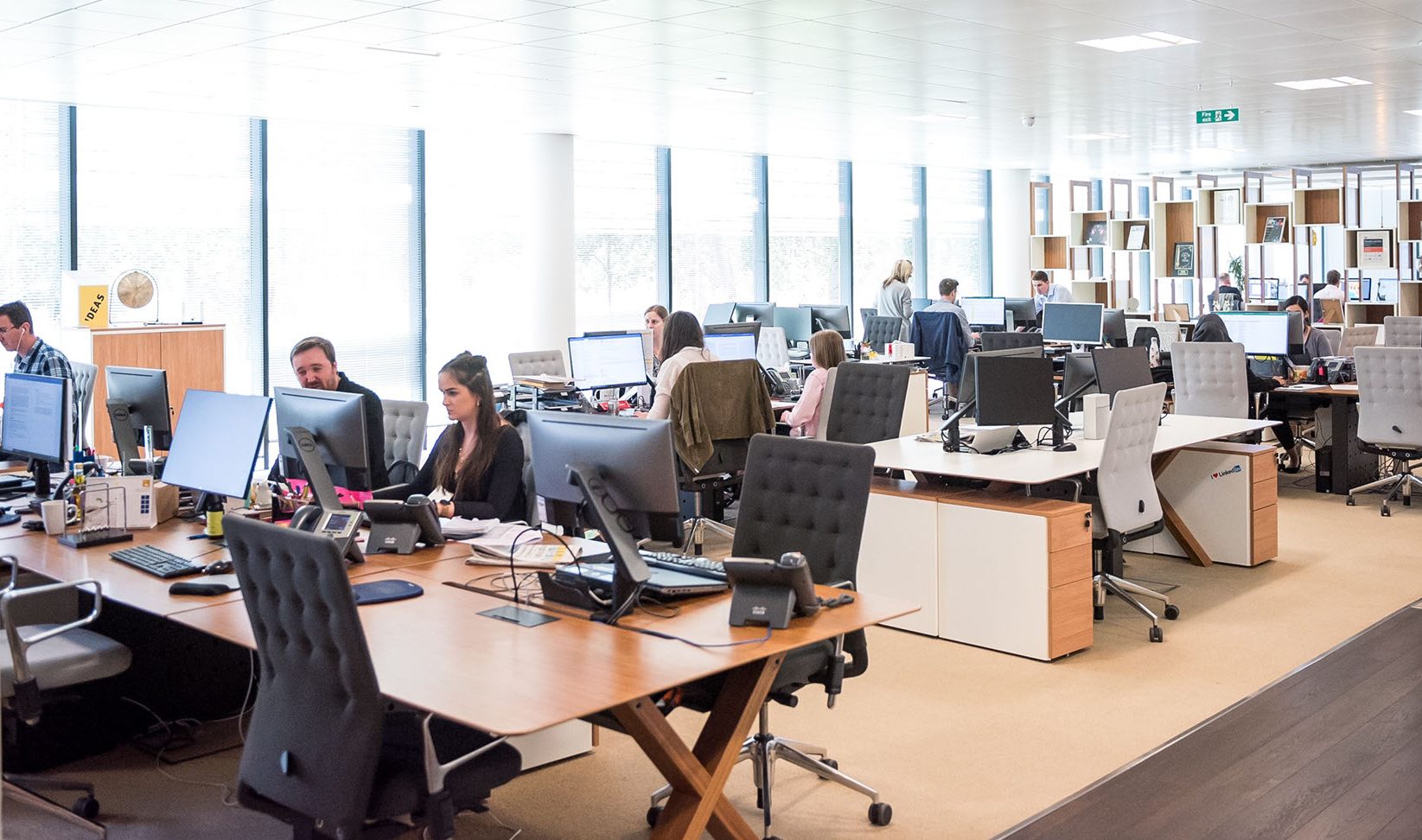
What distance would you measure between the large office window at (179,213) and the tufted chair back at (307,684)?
7288mm

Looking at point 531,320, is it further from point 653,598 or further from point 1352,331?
point 653,598

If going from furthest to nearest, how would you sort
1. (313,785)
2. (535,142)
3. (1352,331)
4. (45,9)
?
(535,142), (1352,331), (45,9), (313,785)

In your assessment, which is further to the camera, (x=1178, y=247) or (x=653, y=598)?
(x=1178, y=247)

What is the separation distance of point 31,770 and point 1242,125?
468 inches

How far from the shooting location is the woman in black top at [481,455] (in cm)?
463

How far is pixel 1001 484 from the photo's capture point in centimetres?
582

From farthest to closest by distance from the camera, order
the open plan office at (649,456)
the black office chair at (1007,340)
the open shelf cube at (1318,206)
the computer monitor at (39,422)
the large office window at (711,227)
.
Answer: the open shelf cube at (1318,206)
the large office window at (711,227)
the black office chair at (1007,340)
the computer monitor at (39,422)
the open plan office at (649,456)

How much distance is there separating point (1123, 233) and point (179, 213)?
10956mm

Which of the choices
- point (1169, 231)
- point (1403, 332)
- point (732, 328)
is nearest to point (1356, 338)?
point (1403, 332)

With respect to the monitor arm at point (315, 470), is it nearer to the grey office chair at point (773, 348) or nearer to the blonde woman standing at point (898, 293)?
the grey office chair at point (773, 348)

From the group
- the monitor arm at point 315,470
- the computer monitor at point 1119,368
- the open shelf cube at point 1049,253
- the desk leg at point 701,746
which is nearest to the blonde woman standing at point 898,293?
the open shelf cube at point 1049,253

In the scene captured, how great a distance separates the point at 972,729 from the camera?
4574 millimetres

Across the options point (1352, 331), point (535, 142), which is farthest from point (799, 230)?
point (1352, 331)

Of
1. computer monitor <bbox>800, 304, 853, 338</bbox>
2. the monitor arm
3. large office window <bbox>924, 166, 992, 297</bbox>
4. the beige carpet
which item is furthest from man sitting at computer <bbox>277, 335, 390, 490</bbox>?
large office window <bbox>924, 166, 992, 297</bbox>
